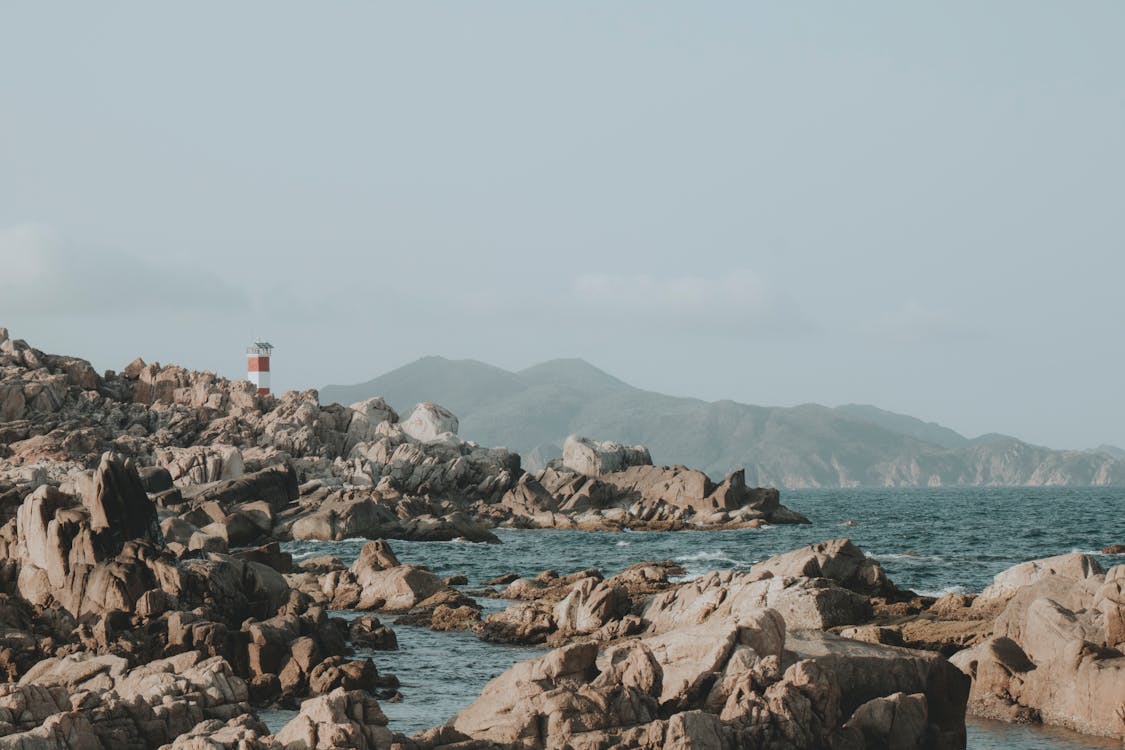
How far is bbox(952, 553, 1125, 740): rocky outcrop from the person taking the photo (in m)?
22.7

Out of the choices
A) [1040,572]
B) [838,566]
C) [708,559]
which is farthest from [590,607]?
[708,559]

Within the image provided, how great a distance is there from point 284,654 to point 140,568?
6.25m

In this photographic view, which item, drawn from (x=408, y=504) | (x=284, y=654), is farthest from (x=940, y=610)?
(x=408, y=504)

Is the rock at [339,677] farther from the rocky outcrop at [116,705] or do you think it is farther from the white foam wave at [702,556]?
the white foam wave at [702,556]

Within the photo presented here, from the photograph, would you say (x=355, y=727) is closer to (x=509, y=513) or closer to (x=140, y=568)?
(x=140, y=568)

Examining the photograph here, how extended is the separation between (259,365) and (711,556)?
234 feet

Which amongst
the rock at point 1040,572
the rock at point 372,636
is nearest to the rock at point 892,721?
the rock at point 1040,572

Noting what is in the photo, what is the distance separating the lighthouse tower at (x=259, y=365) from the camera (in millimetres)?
120381

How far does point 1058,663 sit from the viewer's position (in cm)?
2391

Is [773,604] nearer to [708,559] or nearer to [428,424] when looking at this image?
[708,559]

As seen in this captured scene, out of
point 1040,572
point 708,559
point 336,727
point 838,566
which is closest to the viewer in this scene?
point 336,727

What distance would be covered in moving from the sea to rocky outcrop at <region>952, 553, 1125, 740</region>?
0.56 meters

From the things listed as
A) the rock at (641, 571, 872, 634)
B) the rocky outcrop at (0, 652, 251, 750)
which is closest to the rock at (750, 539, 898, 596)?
the rock at (641, 571, 872, 634)

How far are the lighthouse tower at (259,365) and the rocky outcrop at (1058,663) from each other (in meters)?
101
